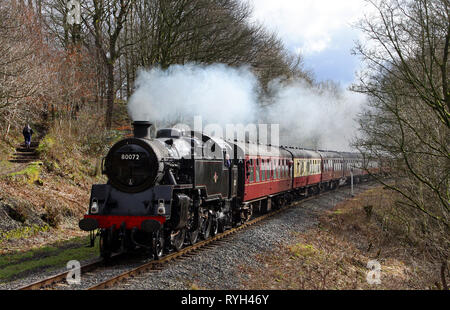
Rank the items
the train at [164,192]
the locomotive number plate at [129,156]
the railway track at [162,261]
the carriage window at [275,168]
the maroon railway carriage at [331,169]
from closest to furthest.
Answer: the railway track at [162,261] < the train at [164,192] < the locomotive number plate at [129,156] < the carriage window at [275,168] < the maroon railway carriage at [331,169]

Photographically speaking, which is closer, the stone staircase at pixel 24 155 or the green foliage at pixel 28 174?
the green foliage at pixel 28 174

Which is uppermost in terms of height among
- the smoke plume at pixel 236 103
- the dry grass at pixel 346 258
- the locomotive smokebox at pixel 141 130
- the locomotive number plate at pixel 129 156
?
the smoke plume at pixel 236 103

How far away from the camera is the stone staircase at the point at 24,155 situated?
16.4m

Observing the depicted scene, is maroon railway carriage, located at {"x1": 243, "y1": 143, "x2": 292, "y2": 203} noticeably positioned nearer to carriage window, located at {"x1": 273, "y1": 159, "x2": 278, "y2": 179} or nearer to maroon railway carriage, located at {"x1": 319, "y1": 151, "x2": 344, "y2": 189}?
carriage window, located at {"x1": 273, "y1": 159, "x2": 278, "y2": 179}

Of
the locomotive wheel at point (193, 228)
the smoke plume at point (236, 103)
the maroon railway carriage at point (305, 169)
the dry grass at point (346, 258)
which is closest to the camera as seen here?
the dry grass at point (346, 258)

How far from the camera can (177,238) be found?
9852 millimetres

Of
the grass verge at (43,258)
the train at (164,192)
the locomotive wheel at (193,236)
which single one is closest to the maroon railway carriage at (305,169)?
the train at (164,192)

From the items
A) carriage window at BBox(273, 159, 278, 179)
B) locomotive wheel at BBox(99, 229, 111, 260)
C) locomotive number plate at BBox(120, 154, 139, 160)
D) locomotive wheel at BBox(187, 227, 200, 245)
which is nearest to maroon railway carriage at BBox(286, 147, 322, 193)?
carriage window at BBox(273, 159, 278, 179)

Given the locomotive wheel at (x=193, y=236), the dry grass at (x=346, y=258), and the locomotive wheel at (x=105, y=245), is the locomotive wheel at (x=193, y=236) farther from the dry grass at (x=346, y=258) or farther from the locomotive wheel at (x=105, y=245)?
the locomotive wheel at (x=105, y=245)

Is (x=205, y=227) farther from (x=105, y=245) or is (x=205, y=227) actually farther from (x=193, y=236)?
(x=105, y=245)

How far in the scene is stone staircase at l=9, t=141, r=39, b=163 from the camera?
16422 mm

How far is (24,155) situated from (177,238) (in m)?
10.0

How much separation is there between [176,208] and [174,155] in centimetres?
137

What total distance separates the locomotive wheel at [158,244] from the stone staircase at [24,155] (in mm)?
9558
